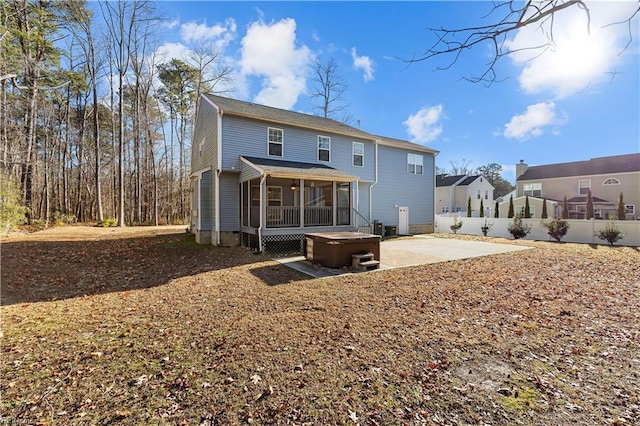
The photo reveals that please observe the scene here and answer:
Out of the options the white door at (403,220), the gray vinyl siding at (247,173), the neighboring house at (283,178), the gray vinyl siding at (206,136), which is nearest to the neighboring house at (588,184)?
the white door at (403,220)

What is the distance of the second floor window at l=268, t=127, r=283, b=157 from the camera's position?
13242 mm

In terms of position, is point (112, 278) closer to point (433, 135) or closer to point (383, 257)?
point (383, 257)

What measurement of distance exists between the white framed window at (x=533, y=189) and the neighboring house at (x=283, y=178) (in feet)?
71.4

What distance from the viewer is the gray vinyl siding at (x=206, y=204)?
13125 millimetres

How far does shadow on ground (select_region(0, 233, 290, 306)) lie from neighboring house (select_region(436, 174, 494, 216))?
2998 cm

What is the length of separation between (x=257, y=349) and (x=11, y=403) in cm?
227

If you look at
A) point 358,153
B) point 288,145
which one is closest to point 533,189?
point 358,153

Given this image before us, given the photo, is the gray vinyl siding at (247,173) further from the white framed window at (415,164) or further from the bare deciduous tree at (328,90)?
the bare deciduous tree at (328,90)

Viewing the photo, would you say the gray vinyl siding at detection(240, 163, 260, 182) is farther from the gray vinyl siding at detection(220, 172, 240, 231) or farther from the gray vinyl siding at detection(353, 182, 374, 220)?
the gray vinyl siding at detection(353, 182, 374, 220)

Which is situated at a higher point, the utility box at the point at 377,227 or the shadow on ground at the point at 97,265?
the utility box at the point at 377,227

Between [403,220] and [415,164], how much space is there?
3887 mm

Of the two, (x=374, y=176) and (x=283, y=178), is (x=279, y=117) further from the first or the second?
(x=374, y=176)

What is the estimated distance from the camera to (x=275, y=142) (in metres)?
13.4

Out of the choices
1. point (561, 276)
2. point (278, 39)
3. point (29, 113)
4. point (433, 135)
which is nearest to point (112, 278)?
point (278, 39)
